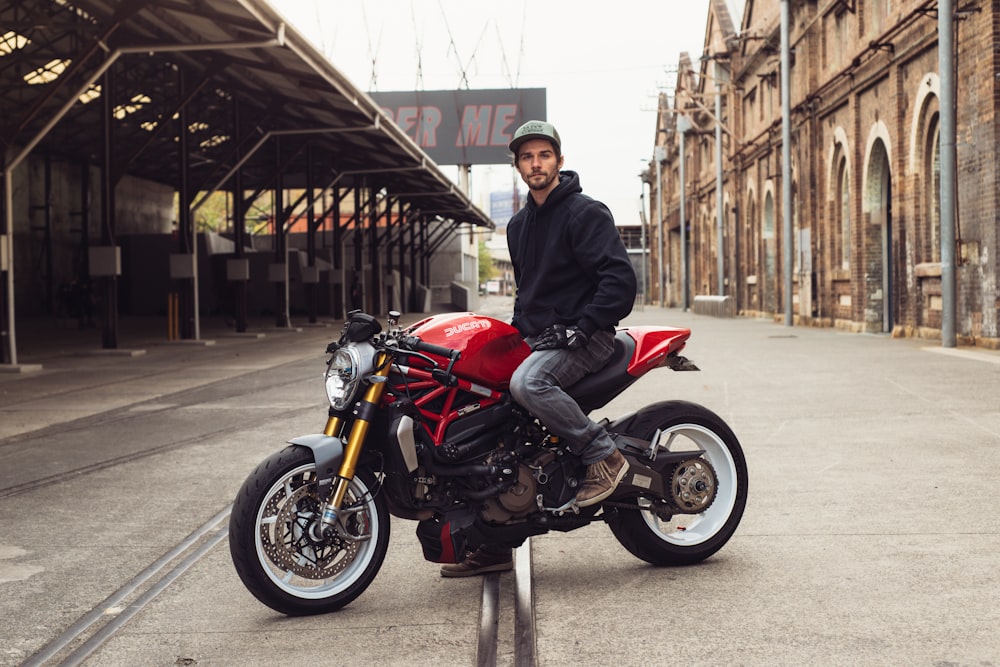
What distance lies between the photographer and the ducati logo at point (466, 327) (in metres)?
4.36

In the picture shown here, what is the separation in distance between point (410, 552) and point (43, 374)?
1252 centimetres

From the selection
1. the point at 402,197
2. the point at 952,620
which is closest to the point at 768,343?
the point at 952,620

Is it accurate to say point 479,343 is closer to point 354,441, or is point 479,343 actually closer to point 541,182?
point 354,441

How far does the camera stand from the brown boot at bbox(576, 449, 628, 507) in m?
4.50

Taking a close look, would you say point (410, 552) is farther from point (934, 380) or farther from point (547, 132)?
point (934, 380)

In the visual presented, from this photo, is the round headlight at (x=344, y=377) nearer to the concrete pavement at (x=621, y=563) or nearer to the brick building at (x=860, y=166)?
the concrete pavement at (x=621, y=563)

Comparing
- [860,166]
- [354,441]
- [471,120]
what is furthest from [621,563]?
[471,120]

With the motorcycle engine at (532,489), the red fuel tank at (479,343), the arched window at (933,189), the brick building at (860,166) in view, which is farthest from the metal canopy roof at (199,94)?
the motorcycle engine at (532,489)

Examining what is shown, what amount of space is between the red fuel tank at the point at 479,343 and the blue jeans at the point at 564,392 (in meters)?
0.08

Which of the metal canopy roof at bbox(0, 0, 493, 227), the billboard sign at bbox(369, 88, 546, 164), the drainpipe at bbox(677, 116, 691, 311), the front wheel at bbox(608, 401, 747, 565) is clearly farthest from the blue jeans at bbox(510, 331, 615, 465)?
the billboard sign at bbox(369, 88, 546, 164)

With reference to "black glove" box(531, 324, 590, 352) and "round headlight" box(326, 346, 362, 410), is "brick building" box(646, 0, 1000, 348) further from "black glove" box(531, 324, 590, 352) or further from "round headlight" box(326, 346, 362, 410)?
"round headlight" box(326, 346, 362, 410)

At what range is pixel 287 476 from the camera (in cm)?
409

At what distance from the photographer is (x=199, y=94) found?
75.4 feet

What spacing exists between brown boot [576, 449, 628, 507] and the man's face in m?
1.12
